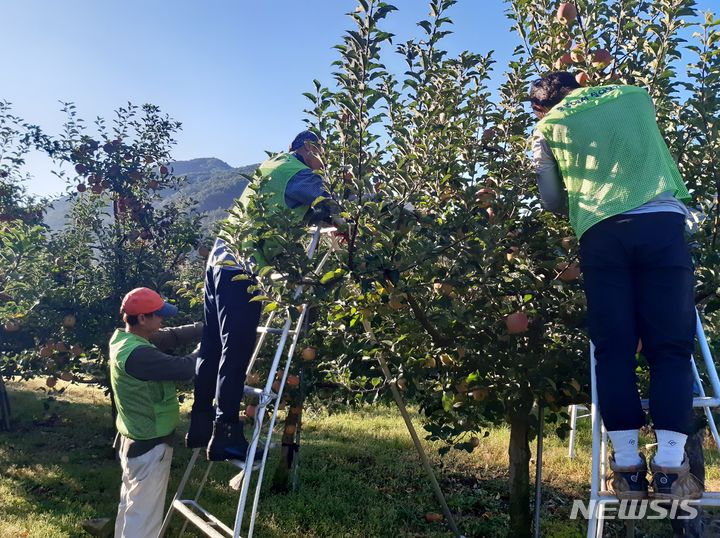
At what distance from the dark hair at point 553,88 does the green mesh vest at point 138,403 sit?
2723 millimetres

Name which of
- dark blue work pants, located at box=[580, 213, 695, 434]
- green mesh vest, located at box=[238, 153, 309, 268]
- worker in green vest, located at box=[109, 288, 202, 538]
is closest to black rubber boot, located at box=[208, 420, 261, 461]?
worker in green vest, located at box=[109, 288, 202, 538]

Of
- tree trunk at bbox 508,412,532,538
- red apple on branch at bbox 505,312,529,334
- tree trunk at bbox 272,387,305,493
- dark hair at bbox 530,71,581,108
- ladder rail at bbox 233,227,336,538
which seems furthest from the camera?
tree trunk at bbox 272,387,305,493

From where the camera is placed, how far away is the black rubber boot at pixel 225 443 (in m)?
3.18

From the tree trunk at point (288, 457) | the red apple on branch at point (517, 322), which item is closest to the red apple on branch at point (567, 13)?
the red apple on branch at point (517, 322)

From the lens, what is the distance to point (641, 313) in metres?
2.35

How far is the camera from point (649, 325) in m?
2.31

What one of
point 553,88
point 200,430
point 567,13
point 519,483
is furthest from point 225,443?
point 567,13

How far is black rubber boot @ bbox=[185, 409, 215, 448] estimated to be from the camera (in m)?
3.58

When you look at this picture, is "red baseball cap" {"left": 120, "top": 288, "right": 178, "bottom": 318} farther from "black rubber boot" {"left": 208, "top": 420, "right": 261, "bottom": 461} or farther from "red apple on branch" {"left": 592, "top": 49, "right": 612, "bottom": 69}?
"red apple on branch" {"left": 592, "top": 49, "right": 612, "bottom": 69}

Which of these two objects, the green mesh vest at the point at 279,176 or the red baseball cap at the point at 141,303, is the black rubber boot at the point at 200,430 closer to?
the red baseball cap at the point at 141,303

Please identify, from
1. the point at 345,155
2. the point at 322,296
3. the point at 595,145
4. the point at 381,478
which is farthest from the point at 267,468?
the point at 595,145

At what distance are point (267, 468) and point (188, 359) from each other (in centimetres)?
350

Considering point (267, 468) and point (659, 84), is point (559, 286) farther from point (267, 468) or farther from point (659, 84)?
point (267, 468)

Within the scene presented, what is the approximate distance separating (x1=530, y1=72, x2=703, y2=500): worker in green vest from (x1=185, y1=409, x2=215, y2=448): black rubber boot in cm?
231
